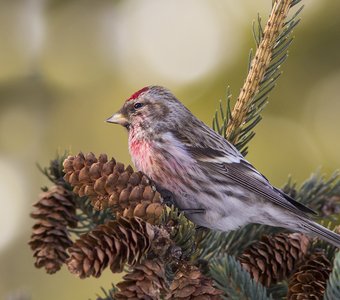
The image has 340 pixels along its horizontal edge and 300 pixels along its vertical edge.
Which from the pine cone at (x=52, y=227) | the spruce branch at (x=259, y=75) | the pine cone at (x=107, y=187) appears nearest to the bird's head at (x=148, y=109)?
the spruce branch at (x=259, y=75)

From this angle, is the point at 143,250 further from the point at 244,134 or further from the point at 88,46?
the point at 88,46

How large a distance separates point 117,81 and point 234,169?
5.80ft

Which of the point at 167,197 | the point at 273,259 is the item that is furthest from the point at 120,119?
the point at 273,259

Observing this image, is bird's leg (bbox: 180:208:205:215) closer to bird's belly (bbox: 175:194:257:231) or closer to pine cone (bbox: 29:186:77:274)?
bird's belly (bbox: 175:194:257:231)

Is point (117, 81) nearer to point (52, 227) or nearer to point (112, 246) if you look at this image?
point (52, 227)

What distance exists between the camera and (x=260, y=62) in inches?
78.8

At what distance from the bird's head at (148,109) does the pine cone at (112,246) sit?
0.93 metres

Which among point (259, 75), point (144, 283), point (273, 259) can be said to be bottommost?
point (144, 283)

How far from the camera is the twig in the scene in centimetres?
198

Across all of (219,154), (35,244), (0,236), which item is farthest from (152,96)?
(0,236)

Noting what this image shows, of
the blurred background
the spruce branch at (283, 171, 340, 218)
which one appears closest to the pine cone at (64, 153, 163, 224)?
the spruce branch at (283, 171, 340, 218)

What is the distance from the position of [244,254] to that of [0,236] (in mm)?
2490

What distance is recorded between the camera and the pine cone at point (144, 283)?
145 centimetres

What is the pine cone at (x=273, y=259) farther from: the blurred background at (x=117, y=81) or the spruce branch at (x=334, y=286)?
the blurred background at (x=117, y=81)
